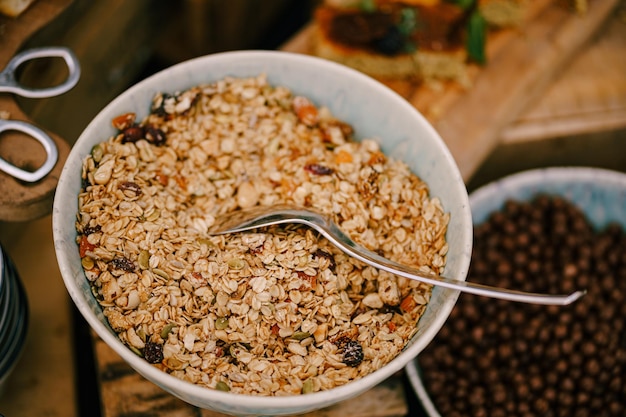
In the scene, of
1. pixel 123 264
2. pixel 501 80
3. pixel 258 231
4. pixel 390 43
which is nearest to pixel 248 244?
pixel 258 231

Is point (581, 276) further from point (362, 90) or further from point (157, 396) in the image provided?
point (157, 396)

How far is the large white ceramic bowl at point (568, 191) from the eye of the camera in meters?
1.44

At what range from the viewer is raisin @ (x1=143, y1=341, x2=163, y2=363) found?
0.77 metres

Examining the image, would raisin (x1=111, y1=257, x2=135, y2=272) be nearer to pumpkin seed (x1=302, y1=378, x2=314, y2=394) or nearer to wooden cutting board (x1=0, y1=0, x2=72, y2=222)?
wooden cutting board (x1=0, y1=0, x2=72, y2=222)

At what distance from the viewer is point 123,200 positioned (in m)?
0.85

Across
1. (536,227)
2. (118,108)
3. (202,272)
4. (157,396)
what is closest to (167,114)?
(118,108)

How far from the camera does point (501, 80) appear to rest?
4.73 ft

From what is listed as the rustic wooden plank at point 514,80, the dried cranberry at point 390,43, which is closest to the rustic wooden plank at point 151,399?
the rustic wooden plank at point 514,80

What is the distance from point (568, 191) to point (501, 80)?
34 cm

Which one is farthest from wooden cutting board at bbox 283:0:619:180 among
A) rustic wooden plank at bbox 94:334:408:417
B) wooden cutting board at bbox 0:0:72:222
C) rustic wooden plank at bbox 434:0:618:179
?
wooden cutting board at bbox 0:0:72:222

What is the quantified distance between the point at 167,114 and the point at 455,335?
84 cm

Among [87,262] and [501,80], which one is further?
[501,80]

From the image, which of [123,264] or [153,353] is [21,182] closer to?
[123,264]

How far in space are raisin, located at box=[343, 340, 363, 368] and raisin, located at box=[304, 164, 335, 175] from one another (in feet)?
0.92
